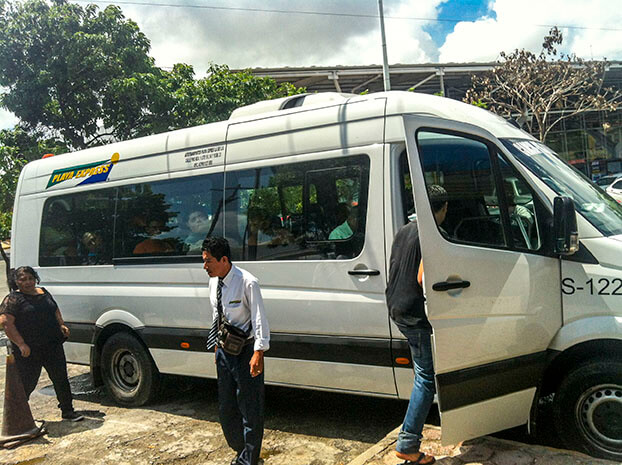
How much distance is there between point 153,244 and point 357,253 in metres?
2.26

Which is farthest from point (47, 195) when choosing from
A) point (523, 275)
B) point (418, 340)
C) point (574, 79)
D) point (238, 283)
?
point (574, 79)

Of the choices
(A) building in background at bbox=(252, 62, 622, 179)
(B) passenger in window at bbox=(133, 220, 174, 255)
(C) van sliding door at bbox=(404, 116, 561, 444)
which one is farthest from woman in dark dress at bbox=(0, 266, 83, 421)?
(A) building in background at bbox=(252, 62, 622, 179)

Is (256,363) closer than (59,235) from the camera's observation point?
Yes

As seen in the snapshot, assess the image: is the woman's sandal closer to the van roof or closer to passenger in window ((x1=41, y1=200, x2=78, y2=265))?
the van roof

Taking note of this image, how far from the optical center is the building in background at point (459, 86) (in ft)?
93.9

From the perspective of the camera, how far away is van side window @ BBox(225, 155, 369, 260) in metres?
4.10

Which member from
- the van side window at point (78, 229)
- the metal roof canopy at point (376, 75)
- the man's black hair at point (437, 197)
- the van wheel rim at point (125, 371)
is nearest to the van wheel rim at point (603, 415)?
the man's black hair at point (437, 197)

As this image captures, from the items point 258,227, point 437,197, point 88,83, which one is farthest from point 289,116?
point 88,83

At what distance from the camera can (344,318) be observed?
411 centimetres

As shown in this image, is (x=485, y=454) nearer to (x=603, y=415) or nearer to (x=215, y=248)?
(x=603, y=415)

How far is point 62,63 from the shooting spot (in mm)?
14797

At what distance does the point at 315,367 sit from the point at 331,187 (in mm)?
1408

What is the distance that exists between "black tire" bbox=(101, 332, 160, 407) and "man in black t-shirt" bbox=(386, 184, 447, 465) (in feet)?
9.94

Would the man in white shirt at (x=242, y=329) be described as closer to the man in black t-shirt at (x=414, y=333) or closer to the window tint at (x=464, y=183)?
the man in black t-shirt at (x=414, y=333)
